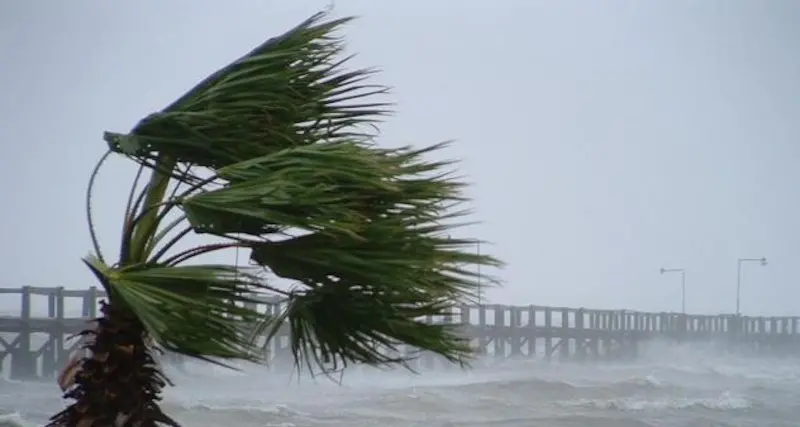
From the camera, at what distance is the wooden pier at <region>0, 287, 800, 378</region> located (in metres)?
4.38

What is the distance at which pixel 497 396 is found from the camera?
5641 mm

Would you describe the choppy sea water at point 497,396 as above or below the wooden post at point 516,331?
below

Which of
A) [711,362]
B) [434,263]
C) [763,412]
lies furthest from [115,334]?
[711,362]

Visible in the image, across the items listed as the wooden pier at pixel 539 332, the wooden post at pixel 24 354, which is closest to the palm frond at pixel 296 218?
the wooden pier at pixel 539 332

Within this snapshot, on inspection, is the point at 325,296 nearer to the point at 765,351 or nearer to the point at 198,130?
the point at 198,130

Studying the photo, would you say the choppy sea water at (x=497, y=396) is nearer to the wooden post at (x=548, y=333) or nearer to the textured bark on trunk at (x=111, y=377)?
the wooden post at (x=548, y=333)

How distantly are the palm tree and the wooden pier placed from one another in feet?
4.65

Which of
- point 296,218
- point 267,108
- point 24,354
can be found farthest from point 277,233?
point 24,354

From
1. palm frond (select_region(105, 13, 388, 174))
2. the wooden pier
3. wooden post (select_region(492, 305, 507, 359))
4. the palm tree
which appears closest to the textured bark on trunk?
the palm tree

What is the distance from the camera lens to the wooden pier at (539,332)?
4.38 meters

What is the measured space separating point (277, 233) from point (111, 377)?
0.45 m

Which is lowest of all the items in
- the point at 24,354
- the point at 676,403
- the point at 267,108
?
the point at 676,403

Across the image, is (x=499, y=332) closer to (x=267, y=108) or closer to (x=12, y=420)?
(x=12, y=420)

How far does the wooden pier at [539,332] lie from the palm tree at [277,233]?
55.8 inches
